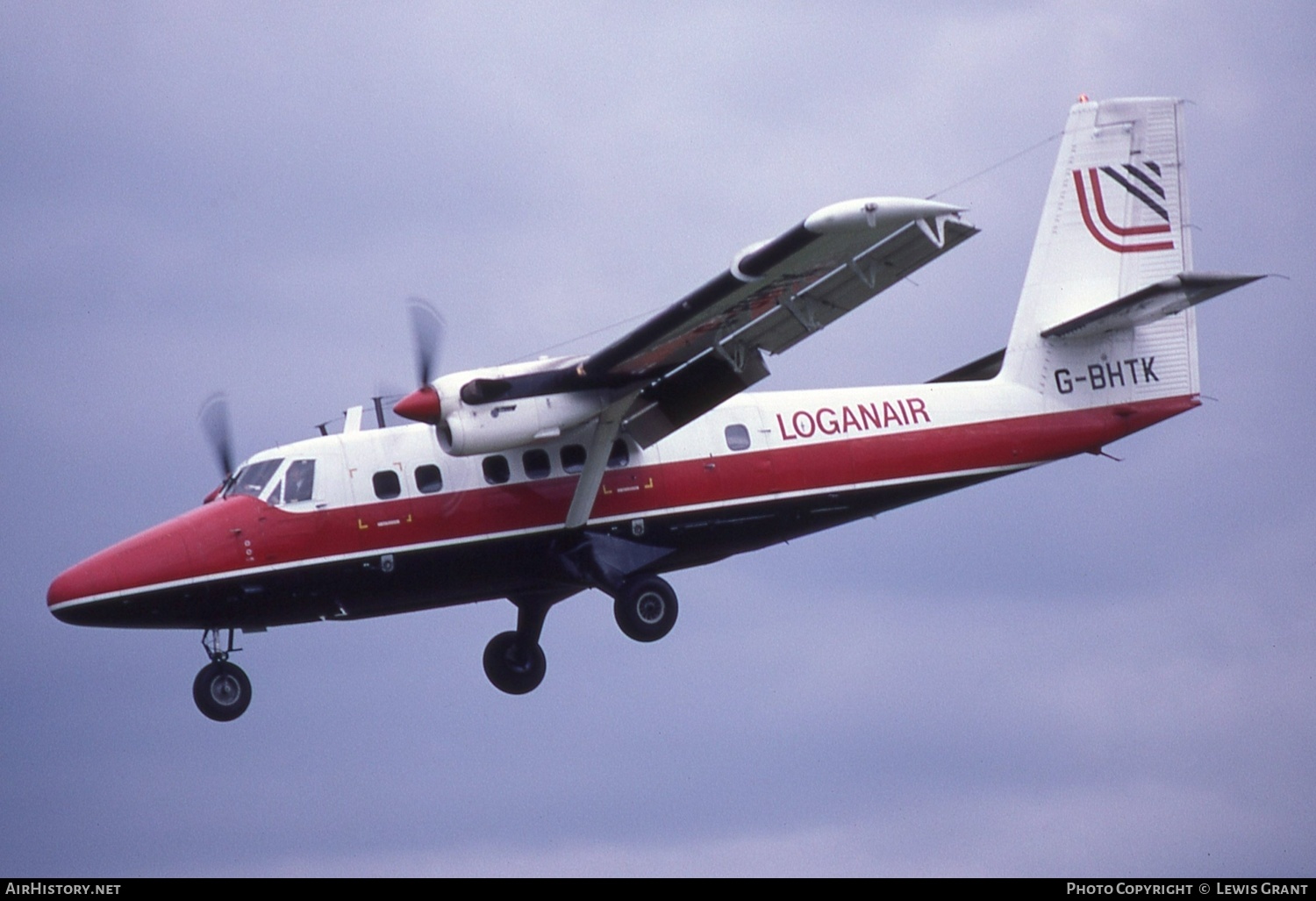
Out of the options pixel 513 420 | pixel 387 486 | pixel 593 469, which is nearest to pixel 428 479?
pixel 387 486

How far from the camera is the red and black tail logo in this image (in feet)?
93.6

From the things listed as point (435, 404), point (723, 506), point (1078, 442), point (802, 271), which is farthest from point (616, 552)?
point (1078, 442)

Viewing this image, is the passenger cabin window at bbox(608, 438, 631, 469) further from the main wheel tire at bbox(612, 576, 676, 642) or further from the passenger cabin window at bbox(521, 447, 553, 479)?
the main wheel tire at bbox(612, 576, 676, 642)

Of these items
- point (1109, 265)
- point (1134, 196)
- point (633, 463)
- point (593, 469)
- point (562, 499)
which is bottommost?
point (562, 499)

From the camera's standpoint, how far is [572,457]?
25.6 m

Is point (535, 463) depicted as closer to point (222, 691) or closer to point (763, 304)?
point (763, 304)

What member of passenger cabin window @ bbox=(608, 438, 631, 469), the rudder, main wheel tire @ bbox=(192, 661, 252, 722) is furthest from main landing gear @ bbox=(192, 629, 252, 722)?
the rudder

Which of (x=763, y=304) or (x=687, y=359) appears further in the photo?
(x=687, y=359)

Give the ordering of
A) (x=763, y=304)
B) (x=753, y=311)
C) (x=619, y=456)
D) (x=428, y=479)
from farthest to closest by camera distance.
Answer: (x=619, y=456)
(x=428, y=479)
(x=753, y=311)
(x=763, y=304)

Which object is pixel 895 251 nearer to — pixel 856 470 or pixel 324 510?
pixel 856 470

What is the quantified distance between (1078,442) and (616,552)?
6472 mm

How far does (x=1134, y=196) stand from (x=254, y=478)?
41.3ft

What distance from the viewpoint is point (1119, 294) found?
28.4m

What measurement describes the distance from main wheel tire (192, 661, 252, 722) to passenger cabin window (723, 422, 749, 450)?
6644 mm
